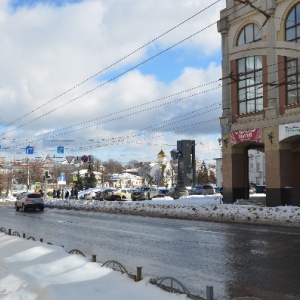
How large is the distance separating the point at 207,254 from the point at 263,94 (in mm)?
19609

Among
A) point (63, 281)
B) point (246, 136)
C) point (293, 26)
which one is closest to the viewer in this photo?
point (63, 281)

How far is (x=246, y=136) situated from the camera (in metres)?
30.9

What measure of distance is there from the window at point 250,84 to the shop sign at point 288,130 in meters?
2.89

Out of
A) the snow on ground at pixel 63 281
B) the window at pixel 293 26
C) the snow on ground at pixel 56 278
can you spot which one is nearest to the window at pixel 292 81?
the window at pixel 293 26

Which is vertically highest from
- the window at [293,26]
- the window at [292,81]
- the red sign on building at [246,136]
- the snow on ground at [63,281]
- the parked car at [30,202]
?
the window at [293,26]

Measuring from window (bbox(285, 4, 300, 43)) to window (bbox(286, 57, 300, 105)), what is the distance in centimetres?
128

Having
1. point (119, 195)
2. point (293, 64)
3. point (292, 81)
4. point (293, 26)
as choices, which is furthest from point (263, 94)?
point (119, 195)

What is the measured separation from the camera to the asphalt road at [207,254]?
28.1 feet

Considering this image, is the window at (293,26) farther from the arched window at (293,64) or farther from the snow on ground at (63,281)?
the snow on ground at (63,281)

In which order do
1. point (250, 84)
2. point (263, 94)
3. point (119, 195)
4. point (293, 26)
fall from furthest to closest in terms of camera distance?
point (119, 195) → point (250, 84) → point (263, 94) → point (293, 26)

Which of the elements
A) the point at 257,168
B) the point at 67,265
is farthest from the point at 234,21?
the point at 257,168

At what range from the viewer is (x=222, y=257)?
11.9 m

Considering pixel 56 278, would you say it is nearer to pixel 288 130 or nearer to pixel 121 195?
pixel 288 130

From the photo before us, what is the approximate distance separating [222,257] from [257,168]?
10296 centimetres
